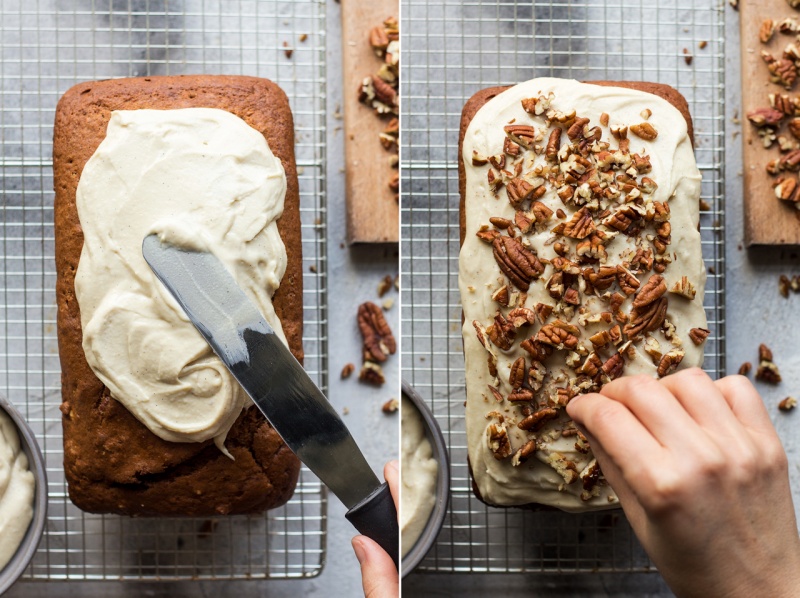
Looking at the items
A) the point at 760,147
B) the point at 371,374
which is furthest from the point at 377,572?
the point at 760,147

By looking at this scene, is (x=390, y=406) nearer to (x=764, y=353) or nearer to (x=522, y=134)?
(x=522, y=134)

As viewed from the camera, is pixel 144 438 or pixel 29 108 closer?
pixel 144 438

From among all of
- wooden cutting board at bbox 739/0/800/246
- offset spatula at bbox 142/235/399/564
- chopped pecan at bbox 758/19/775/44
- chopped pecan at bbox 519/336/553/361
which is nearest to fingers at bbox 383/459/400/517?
offset spatula at bbox 142/235/399/564

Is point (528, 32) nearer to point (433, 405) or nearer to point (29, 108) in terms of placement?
point (433, 405)

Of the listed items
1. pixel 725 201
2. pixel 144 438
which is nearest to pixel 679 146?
pixel 725 201

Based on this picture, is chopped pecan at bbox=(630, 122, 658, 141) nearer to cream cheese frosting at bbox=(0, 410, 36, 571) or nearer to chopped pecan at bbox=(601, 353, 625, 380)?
chopped pecan at bbox=(601, 353, 625, 380)

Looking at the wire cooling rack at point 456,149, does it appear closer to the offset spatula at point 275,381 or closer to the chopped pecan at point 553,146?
the chopped pecan at point 553,146

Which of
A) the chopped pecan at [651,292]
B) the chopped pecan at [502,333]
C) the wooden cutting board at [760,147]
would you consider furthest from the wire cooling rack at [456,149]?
the chopped pecan at [651,292]
